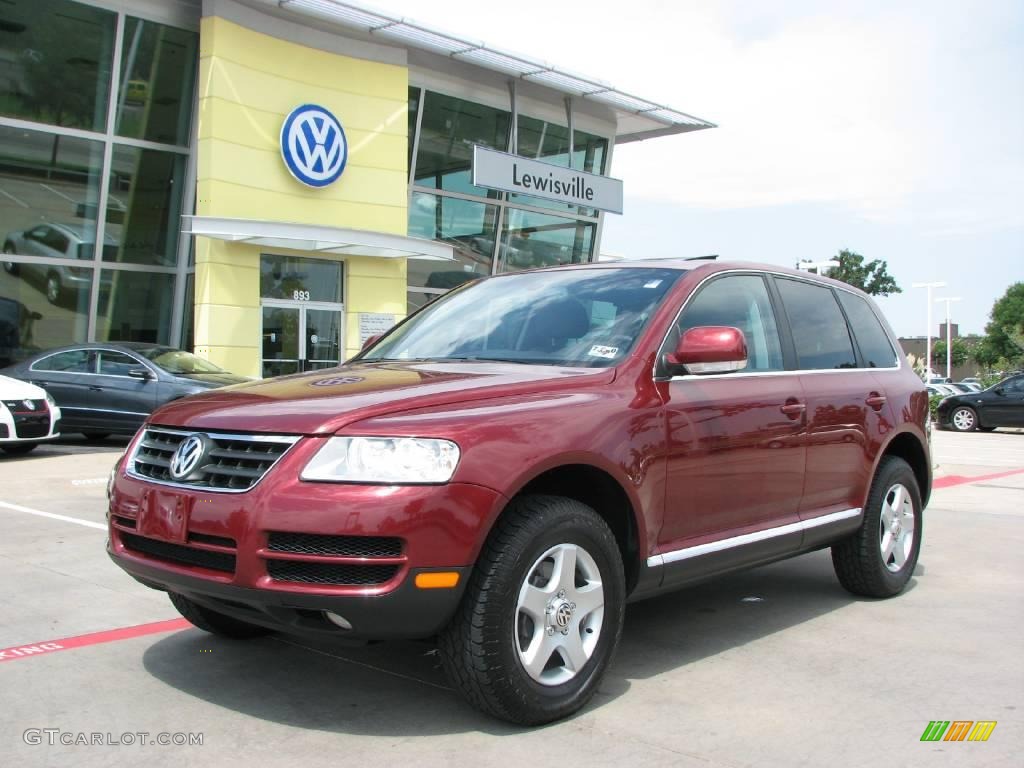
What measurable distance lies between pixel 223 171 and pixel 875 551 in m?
16.4

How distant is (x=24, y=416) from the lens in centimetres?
1246

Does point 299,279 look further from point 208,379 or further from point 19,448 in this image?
point 19,448

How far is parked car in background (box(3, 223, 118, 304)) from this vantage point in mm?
19125

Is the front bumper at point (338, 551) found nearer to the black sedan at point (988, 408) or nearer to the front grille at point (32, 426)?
the front grille at point (32, 426)

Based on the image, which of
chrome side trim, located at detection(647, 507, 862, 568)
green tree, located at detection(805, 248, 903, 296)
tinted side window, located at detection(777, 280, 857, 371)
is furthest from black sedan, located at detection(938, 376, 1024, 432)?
green tree, located at detection(805, 248, 903, 296)

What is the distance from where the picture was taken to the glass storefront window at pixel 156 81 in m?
19.9

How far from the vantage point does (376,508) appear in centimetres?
327

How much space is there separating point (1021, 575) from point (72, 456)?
35.7ft

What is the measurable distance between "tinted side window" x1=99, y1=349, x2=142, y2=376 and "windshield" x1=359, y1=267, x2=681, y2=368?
10422 millimetres

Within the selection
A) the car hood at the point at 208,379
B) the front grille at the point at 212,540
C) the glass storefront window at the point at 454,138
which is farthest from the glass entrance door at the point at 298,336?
the front grille at the point at 212,540

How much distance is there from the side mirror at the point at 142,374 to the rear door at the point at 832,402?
10.9 metres

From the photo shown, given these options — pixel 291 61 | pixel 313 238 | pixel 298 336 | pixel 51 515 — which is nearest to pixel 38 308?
pixel 298 336

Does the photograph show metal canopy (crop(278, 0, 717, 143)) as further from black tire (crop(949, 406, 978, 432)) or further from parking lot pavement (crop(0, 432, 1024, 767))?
parking lot pavement (crop(0, 432, 1024, 767))

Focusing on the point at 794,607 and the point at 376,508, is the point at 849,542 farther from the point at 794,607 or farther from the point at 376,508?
the point at 376,508
